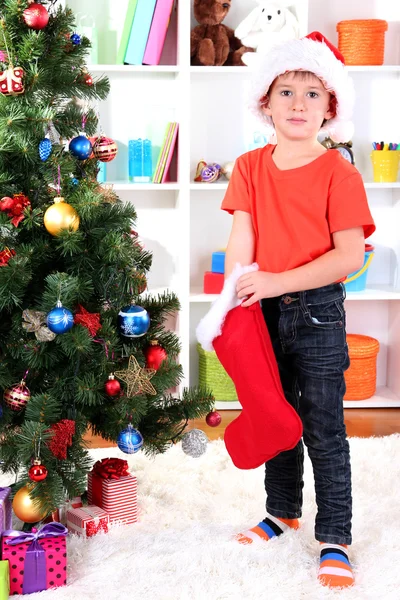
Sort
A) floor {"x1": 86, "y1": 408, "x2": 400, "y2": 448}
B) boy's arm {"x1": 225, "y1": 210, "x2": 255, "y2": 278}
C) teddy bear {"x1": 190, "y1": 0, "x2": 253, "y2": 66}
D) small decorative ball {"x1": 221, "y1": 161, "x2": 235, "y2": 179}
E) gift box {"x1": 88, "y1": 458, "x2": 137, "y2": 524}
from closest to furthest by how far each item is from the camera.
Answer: boy's arm {"x1": 225, "y1": 210, "x2": 255, "y2": 278}, gift box {"x1": 88, "y1": 458, "x2": 137, "y2": 524}, floor {"x1": 86, "y1": 408, "x2": 400, "y2": 448}, teddy bear {"x1": 190, "y1": 0, "x2": 253, "y2": 66}, small decorative ball {"x1": 221, "y1": 161, "x2": 235, "y2": 179}

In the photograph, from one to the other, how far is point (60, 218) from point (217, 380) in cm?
164

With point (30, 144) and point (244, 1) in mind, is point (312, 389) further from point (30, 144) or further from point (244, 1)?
point (244, 1)

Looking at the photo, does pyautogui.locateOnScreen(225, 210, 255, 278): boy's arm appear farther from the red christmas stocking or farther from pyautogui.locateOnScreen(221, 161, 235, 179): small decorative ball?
pyautogui.locateOnScreen(221, 161, 235, 179): small decorative ball

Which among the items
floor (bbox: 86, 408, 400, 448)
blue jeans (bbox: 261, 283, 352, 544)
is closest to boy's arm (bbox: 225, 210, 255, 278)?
blue jeans (bbox: 261, 283, 352, 544)

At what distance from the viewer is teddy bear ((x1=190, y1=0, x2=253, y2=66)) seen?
3.21 meters

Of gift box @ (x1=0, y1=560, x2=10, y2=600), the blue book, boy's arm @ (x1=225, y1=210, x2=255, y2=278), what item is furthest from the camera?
the blue book

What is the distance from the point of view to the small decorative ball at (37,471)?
1.84 meters

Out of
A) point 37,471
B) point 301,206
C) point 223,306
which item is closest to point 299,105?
point 301,206

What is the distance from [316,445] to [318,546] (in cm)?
31

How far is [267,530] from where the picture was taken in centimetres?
207

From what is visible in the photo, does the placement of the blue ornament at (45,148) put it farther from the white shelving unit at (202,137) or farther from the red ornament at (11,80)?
the white shelving unit at (202,137)

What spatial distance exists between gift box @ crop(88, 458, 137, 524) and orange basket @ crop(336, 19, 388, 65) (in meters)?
1.92

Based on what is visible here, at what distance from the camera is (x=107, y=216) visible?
197cm

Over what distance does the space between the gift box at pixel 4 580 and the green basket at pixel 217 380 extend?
5.38 ft
